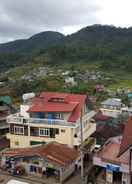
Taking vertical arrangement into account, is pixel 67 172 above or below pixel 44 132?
below

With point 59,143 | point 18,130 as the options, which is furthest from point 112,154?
point 18,130

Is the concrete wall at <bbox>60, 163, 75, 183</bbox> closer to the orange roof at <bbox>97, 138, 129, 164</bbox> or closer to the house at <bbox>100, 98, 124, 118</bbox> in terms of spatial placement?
the orange roof at <bbox>97, 138, 129, 164</bbox>

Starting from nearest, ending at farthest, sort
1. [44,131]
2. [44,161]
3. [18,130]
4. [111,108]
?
[44,161] < [44,131] < [18,130] < [111,108]

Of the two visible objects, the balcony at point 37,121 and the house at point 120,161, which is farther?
the balcony at point 37,121

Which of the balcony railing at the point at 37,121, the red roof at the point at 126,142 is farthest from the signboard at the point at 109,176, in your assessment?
the balcony railing at the point at 37,121

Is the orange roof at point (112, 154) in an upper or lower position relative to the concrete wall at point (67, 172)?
upper

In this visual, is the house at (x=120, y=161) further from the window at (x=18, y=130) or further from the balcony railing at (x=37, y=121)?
the window at (x=18, y=130)

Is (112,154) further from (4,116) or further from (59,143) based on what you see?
(4,116)
